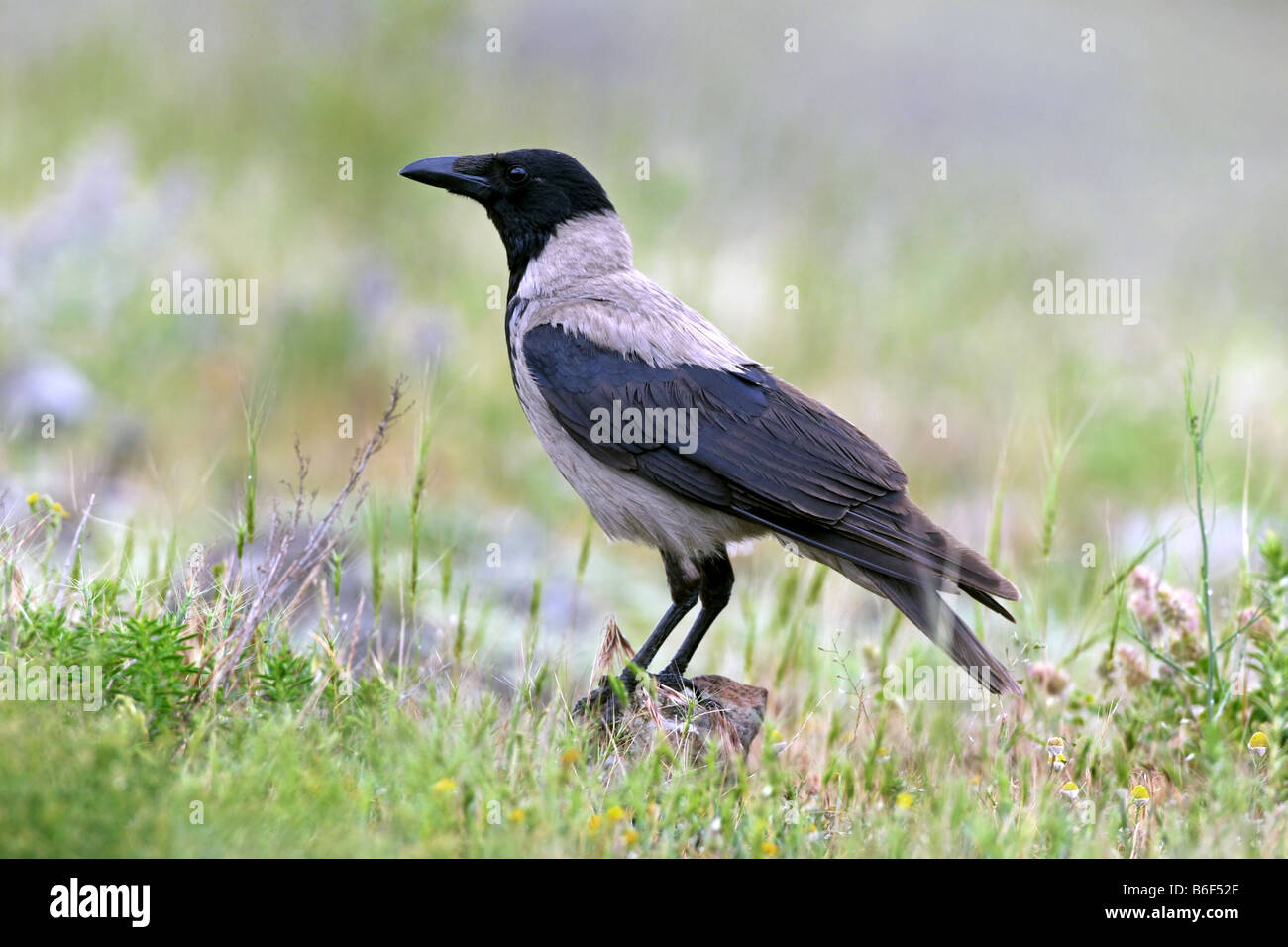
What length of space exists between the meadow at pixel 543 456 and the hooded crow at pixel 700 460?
0.31 metres

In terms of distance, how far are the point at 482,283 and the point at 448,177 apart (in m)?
4.58

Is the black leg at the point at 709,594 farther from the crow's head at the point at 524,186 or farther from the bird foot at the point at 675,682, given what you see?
the crow's head at the point at 524,186

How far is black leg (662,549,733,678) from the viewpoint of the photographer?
5.25 m

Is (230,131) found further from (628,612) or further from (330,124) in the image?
(628,612)

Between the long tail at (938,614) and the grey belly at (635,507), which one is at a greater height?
the grey belly at (635,507)

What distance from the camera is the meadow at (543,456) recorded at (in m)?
3.79

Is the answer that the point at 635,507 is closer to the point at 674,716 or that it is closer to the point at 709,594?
the point at 709,594

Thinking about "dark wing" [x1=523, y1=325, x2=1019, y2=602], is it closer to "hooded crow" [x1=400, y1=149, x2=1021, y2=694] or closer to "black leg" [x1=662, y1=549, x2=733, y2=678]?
"hooded crow" [x1=400, y1=149, x2=1021, y2=694]

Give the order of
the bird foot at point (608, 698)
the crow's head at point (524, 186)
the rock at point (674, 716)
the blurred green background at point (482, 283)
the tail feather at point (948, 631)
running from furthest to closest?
the blurred green background at point (482, 283), the crow's head at point (524, 186), the bird foot at point (608, 698), the tail feather at point (948, 631), the rock at point (674, 716)

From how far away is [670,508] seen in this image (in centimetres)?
503

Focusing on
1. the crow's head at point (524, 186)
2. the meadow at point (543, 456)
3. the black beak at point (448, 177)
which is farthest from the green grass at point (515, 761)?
the black beak at point (448, 177)

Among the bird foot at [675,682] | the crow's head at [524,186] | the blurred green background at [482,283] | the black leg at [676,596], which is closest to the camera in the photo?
the bird foot at [675,682]

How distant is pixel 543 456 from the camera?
9.07m
